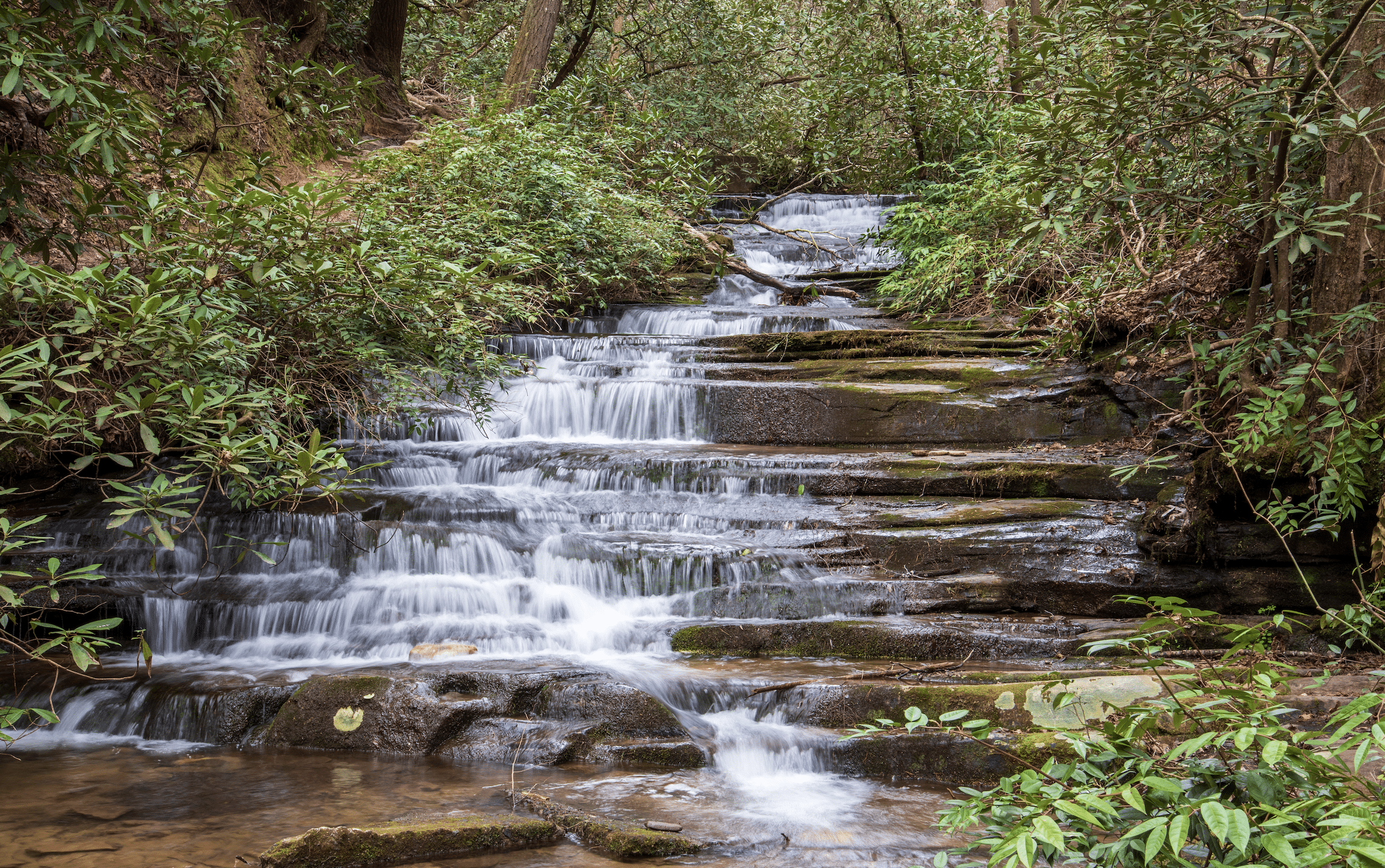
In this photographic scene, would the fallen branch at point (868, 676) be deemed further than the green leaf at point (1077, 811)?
Yes

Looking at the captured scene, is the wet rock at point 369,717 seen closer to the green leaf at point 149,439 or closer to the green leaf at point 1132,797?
the green leaf at point 149,439

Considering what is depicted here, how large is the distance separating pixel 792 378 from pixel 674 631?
13.9ft

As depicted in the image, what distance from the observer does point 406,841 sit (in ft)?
11.1

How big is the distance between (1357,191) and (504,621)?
5.79 meters

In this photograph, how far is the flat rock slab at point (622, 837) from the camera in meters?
3.46

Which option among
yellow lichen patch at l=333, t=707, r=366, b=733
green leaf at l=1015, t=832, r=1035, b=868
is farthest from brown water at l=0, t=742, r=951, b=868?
green leaf at l=1015, t=832, r=1035, b=868

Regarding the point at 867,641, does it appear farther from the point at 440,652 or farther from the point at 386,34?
the point at 386,34

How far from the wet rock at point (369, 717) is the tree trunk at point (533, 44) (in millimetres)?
10608

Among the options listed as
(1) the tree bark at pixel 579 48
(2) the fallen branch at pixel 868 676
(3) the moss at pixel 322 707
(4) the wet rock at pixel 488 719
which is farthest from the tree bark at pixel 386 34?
(2) the fallen branch at pixel 868 676

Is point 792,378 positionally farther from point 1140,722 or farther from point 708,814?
point 1140,722

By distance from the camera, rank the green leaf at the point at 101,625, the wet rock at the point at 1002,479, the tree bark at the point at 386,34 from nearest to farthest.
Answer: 1. the green leaf at the point at 101,625
2. the wet rock at the point at 1002,479
3. the tree bark at the point at 386,34

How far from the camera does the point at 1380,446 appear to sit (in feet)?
14.0

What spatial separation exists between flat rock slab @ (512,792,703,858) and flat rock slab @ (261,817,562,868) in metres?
0.08

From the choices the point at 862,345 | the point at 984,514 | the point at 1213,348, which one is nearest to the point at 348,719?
the point at 984,514
